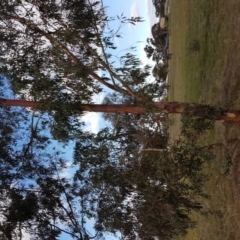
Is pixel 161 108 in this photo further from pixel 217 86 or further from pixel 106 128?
pixel 217 86

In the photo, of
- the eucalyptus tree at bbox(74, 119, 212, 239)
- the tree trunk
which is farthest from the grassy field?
the eucalyptus tree at bbox(74, 119, 212, 239)

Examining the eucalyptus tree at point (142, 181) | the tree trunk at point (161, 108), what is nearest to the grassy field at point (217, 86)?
the tree trunk at point (161, 108)

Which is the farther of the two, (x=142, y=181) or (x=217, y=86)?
(x=217, y=86)

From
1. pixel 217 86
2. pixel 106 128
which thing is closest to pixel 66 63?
pixel 106 128

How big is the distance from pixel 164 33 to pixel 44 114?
17.8 metres

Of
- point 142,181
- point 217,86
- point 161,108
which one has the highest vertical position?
point 217,86

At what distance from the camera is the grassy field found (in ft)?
29.9

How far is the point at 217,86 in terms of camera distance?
11148mm

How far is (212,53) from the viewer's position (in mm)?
11930

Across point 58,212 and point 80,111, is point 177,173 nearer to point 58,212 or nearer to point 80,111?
point 80,111

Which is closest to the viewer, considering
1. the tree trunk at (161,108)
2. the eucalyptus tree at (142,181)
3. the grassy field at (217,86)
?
the eucalyptus tree at (142,181)

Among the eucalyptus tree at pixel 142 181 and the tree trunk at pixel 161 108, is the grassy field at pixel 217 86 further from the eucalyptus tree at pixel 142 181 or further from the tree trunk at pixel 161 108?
the eucalyptus tree at pixel 142 181

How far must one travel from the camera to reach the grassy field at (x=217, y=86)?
9117mm

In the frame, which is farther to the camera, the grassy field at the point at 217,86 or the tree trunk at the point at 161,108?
the grassy field at the point at 217,86
